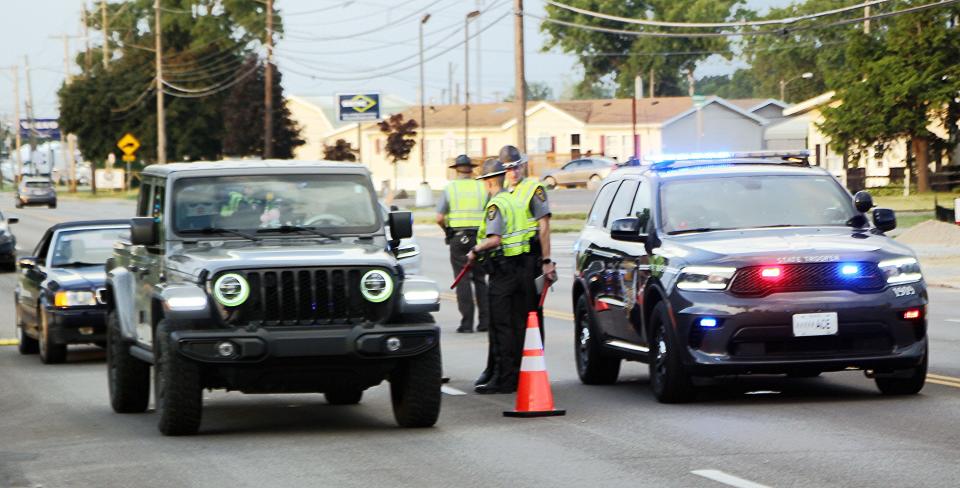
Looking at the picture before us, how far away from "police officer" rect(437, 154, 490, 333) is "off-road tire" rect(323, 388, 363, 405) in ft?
19.0

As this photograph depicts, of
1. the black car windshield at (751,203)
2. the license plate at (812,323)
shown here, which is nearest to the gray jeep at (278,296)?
the black car windshield at (751,203)

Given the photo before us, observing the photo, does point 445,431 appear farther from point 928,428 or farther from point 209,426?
point 928,428

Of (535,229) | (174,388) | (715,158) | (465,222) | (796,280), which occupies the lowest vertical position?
(174,388)

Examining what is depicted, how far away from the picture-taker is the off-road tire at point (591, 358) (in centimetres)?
1462

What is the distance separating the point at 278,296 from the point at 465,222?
8754 mm

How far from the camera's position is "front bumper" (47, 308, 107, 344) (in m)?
18.0

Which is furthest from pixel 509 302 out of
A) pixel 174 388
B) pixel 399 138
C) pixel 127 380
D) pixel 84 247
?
pixel 399 138

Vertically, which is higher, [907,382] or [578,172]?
[578,172]

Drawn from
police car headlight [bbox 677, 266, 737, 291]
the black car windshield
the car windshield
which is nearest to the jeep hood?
police car headlight [bbox 677, 266, 737, 291]

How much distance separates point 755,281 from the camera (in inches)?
488

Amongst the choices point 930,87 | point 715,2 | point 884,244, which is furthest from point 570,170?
point 884,244

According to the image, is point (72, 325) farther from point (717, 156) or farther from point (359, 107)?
point (359, 107)

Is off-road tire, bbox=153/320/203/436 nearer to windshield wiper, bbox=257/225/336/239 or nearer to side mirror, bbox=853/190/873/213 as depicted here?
windshield wiper, bbox=257/225/336/239

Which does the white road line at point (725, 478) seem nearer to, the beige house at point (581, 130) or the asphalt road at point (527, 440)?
the asphalt road at point (527, 440)
